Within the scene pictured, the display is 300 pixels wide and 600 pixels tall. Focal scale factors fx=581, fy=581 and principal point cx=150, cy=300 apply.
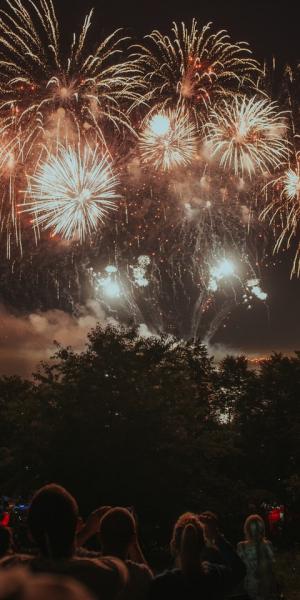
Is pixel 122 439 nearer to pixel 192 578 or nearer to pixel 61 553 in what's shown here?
pixel 192 578

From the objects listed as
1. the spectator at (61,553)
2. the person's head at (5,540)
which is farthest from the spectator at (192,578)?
the person's head at (5,540)

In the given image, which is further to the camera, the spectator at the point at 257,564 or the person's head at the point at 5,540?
the spectator at the point at 257,564

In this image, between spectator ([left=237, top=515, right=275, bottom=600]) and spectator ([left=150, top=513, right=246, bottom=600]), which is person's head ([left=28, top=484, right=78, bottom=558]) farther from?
spectator ([left=237, top=515, right=275, bottom=600])

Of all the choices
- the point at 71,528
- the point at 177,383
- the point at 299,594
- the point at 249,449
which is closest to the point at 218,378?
the point at 249,449

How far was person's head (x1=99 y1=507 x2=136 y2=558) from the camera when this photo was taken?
13.4 feet

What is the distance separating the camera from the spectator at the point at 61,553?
293 cm

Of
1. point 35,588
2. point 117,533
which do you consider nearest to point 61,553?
point 117,533

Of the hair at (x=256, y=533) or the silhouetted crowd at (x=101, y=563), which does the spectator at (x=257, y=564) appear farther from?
the silhouetted crowd at (x=101, y=563)

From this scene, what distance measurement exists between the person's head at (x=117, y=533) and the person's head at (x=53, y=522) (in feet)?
3.23

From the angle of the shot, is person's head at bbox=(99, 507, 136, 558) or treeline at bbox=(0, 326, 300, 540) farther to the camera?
→ treeline at bbox=(0, 326, 300, 540)

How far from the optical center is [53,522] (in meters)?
3.18

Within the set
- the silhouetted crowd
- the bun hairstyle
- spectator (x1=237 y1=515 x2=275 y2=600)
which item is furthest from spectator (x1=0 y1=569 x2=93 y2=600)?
spectator (x1=237 y1=515 x2=275 y2=600)

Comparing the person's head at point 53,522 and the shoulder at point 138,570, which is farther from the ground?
the person's head at point 53,522

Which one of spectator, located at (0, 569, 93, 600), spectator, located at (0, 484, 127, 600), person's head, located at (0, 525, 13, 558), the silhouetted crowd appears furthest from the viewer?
person's head, located at (0, 525, 13, 558)
